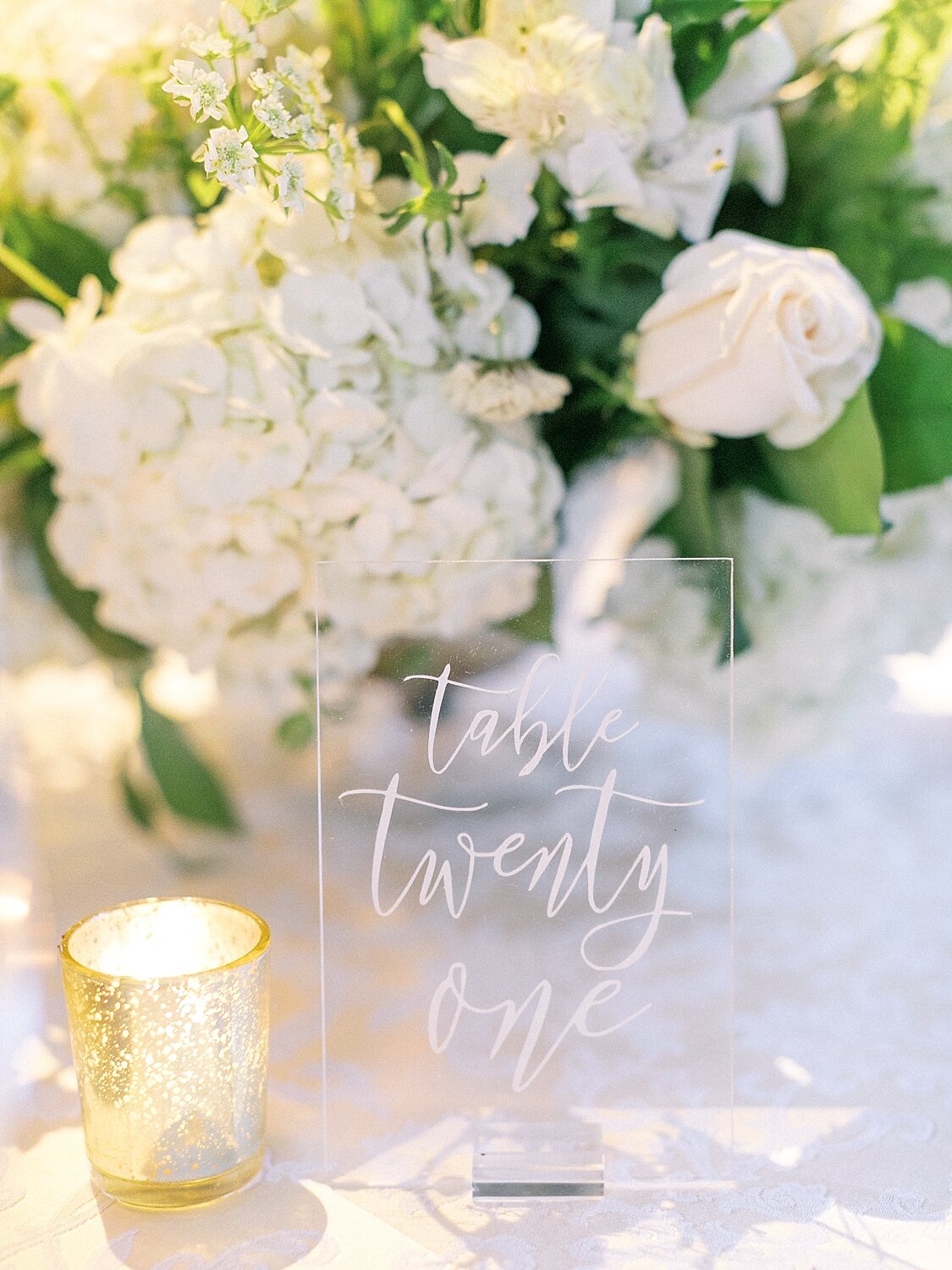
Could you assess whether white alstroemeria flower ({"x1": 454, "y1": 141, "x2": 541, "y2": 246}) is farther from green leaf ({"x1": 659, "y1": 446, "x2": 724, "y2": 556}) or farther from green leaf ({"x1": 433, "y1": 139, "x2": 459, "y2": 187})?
green leaf ({"x1": 659, "y1": 446, "x2": 724, "y2": 556})

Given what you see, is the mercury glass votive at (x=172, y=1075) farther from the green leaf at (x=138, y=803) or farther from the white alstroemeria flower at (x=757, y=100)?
the white alstroemeria flower at (x=757, y=100)

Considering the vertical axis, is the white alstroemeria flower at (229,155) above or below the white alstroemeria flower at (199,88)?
below

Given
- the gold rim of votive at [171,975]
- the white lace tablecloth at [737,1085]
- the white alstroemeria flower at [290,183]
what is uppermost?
the white alstroemeria flower at [290,183]

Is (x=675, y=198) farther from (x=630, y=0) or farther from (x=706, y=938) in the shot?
(x=706, y=938)

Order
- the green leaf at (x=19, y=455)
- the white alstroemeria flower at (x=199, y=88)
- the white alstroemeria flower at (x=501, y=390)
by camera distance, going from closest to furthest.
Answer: the white alstroemeria flower at (x=199, y=88)
the white alstroemeria flower at (x=501, y=390)
the green leaf at (x=19, y=455)

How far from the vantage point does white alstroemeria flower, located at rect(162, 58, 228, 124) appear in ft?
1.44

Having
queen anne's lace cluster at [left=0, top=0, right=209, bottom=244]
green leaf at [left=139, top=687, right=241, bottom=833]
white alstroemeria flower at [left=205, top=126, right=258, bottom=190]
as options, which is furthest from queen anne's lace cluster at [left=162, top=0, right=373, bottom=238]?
green leaf at [left=139, top=687, right=241, bottom=833]

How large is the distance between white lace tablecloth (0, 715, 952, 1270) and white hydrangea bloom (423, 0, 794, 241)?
385 mm

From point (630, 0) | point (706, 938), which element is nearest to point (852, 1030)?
point (706, 938)

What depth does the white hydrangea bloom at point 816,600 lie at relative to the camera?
2.07ft

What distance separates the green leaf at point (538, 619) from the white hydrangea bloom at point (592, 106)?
16 cm

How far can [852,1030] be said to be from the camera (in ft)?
1.94

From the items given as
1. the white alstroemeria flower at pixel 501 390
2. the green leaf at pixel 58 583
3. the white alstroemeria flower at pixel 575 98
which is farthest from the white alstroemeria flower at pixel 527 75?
the green leaf at pixel 58 583

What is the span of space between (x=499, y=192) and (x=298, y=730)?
1.13 feet
